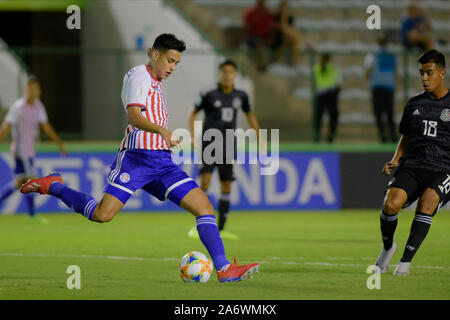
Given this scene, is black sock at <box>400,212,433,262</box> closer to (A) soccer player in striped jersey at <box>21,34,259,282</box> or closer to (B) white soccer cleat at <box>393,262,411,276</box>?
(B) white soccer cleat at <box>393,262,411,276</box>

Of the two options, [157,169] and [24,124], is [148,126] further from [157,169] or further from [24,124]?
[24,124]

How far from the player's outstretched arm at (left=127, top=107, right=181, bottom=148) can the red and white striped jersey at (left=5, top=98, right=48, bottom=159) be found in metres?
7.98

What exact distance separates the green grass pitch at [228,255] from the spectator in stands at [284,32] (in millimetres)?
4898

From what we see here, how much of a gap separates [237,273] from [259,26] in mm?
13083

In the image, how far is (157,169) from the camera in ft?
27.8

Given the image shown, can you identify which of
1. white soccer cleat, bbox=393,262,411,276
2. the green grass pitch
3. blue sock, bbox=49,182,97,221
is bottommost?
the green grass pitch

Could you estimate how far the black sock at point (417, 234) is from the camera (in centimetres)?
890

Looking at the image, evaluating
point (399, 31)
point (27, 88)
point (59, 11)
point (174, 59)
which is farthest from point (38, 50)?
point (174, 59)

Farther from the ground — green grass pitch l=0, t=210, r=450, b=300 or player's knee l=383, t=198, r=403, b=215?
player's knee l=383, t=198, r=403, b=215

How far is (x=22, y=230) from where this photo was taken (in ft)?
47.1

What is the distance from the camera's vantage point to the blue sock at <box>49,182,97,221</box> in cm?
877

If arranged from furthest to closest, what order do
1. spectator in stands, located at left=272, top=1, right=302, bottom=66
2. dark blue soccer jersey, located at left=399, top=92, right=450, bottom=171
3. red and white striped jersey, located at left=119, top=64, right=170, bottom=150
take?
spectator in stands, located at left=272, top=1, right=302, bottom=66
dark blue soccer jersey, located at left=399, top=92, right=450, bottom=171
red and white striped jersey, located at left=119, top=64, right=170, bottom=150

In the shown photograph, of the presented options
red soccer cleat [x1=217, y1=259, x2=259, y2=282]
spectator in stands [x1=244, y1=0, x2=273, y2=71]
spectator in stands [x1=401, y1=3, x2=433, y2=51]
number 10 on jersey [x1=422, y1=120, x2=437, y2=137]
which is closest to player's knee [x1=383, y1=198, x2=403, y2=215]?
number 10 on jersey [x1=422, y1=120, x2=437, y2=137]
